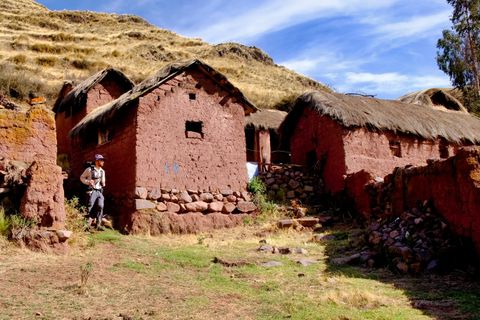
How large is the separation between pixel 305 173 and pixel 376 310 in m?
10.1

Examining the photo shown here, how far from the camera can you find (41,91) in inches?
1004

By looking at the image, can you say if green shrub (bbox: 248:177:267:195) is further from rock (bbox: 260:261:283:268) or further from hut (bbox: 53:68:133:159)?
hut (bbox: 53:68:133:159)

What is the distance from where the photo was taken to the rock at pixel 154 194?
12.6 m

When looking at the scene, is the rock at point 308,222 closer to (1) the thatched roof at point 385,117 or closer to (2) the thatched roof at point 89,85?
(1) the thatched roof at point 385,117

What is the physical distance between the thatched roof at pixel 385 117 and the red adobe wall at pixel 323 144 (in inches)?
13.5

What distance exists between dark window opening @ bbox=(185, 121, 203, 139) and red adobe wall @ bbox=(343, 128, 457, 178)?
4531 mm

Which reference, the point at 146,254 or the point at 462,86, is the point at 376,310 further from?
the point at 462,86

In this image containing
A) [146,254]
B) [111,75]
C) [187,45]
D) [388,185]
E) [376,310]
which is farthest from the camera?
[187,45]

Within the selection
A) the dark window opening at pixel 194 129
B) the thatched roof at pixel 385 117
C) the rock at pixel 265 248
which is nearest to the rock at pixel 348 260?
the rock at pixel 265 248

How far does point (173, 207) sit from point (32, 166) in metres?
4.66

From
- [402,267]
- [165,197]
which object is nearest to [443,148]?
[402,267]

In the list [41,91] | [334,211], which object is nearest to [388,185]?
[334,211]

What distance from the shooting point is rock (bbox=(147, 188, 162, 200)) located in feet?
41.2

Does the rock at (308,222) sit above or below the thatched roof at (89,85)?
below
